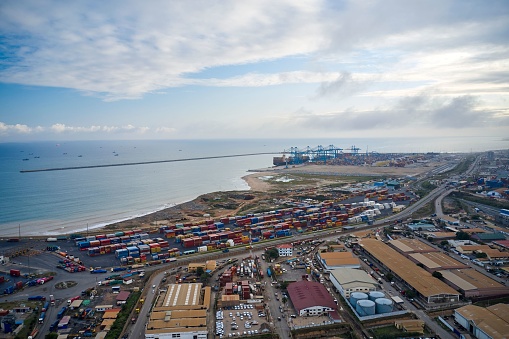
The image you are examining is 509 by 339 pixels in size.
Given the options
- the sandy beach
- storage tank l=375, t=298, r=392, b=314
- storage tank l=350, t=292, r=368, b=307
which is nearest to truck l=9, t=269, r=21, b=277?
the sandy beach

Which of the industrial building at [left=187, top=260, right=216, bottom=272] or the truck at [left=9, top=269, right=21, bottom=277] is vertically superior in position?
the industrial building at [left=187, top=260, right=216, bottom=272]

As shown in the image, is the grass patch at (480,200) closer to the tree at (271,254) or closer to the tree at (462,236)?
the tree at (462,236)

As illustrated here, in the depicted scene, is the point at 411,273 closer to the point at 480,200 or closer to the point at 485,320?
the point at 485,320

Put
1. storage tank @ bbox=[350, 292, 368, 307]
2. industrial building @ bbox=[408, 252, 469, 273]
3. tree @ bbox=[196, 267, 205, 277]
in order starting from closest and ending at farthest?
storage tank @ bbox=[350, 292, 368, 307] < industrial building @ bbox=[408, 252, 469, 273] < tree @ bbox=[196, 267, 205, 277]

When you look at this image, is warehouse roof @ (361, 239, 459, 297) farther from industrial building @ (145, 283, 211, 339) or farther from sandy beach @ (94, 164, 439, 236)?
sandy beach @ (94, 164, 439, 236)

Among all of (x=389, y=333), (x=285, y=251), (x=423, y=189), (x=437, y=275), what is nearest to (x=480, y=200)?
(x=423, y=189)

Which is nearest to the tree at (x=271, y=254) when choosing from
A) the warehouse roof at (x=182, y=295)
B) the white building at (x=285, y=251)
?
the white building at (x=285, y=251)
